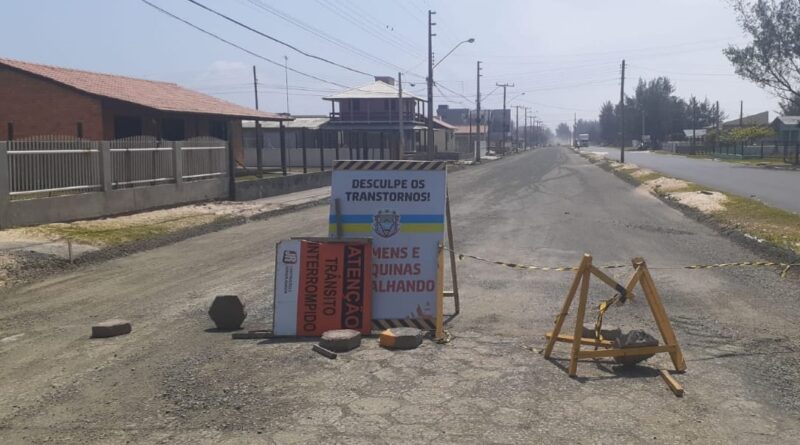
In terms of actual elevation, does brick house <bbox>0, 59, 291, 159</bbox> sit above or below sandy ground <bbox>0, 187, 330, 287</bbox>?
above

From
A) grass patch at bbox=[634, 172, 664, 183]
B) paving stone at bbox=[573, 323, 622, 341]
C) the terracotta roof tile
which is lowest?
paving stone at bbox=[573, 323, 622, 341]

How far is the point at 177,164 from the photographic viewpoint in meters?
22.8

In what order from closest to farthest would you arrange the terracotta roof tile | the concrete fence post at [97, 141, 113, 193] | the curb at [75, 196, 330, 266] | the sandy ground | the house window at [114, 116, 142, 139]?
the sandy ground < the curb at [75, 196, 330, 266] < the concrete fence post at [97, 141, 113, 193] < the terracotta roof tile < the house window at [114, 116, 142, 139]

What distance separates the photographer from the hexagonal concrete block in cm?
770

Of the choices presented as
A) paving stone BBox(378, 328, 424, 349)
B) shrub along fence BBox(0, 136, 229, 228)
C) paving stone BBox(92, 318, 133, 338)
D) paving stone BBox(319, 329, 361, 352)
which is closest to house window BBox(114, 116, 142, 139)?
shrub along fence BBox(0, 136, 229, 228)

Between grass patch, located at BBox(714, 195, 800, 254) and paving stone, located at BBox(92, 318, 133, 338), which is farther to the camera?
grass patch, located at BBox(714, 195, 800, 254)

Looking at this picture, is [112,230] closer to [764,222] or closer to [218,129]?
[764,222]

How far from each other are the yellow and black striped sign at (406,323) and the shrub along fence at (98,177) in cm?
1053

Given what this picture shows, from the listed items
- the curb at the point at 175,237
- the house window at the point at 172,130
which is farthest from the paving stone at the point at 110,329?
the house window at the point at 172,130

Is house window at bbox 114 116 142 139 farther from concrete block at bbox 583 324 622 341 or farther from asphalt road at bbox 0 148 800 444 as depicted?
concrete block at bbox 583 324 622 341

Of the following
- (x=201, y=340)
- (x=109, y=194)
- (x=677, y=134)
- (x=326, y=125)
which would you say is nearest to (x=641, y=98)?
(x=677, y=134)

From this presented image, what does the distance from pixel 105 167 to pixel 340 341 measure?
13928 mm

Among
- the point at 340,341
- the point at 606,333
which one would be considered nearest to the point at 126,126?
the point at 340,341

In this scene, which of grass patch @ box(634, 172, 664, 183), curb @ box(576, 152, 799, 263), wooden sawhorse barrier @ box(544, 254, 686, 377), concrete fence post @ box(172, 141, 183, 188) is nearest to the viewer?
wooden sawhorse barrier @ box(544, 254, 686, 377)
